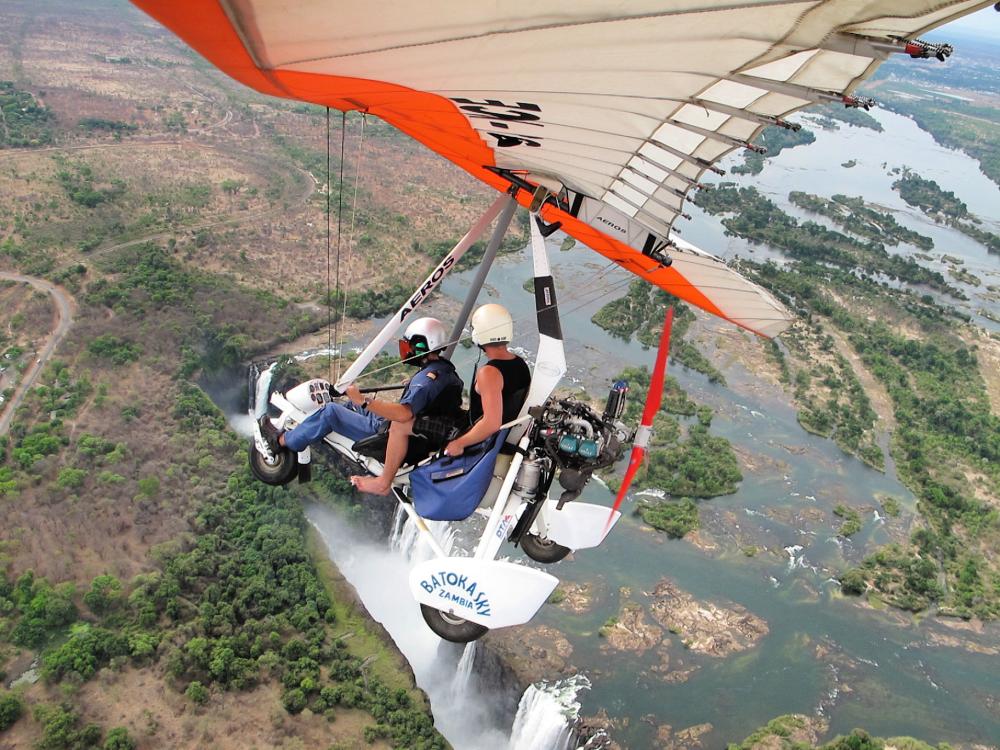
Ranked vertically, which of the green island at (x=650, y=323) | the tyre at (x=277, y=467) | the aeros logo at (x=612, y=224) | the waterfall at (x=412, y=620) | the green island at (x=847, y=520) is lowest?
the waterfall at (x=412, y=620)

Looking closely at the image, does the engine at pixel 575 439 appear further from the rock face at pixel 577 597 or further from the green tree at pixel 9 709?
the green tree at pixel 9 709

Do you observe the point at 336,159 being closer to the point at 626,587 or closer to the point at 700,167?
the point at 626,587

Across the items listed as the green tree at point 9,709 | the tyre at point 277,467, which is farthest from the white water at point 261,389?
the tyre at point 277,467

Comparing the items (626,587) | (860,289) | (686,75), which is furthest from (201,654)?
(860,289)

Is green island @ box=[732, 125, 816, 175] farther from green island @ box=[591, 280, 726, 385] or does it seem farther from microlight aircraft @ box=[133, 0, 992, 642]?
microlight aircraft @ box=[133, 0, 992, 642]

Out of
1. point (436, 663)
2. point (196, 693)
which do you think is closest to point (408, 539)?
point (436, 663)

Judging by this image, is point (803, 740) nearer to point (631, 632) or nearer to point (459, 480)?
point (631, 632)

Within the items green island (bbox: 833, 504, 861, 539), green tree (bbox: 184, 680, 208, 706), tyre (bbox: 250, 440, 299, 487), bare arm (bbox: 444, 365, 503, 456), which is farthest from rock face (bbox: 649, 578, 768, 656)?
bare arm (bbox: 444, 365, 503, 456)
